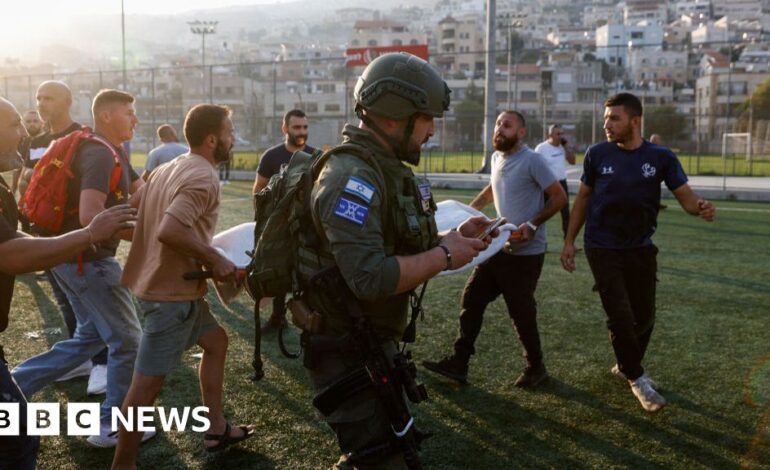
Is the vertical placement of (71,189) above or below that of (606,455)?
above

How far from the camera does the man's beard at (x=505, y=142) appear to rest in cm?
622

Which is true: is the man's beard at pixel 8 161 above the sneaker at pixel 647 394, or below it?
above

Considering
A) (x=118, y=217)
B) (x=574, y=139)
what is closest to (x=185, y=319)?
(x=118, y=217)

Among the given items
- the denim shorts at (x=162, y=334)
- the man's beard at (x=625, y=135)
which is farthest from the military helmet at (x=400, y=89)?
the man's beard at (x=625, y=135)

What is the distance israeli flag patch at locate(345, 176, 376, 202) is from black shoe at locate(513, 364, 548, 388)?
368cm

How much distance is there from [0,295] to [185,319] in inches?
42.3

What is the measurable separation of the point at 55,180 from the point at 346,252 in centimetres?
269

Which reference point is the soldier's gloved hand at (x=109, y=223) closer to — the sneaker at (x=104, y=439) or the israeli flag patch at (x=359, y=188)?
Result: the israeli flag patch at (x=359, y=188)

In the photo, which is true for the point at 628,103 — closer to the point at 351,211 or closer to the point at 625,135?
the point at 625,135

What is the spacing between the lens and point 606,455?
4.78 m

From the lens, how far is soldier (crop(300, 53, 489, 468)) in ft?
→ 9.30

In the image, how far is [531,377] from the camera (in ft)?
19.8

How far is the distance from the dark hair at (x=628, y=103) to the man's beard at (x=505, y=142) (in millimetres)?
779

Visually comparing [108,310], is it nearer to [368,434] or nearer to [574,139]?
[368,434]
